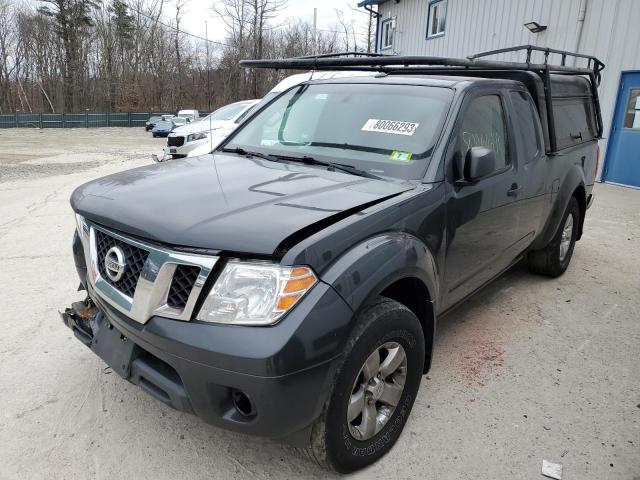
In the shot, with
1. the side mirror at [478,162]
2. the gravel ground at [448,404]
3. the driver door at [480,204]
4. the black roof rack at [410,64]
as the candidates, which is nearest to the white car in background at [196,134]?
the gravel ground at [448,404]

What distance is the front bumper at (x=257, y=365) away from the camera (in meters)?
1.85

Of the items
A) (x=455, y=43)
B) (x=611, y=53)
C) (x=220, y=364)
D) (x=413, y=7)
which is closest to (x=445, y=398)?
(x=220, y=364)

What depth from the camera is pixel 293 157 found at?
3123mm

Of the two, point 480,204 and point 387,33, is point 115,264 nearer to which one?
point 480,204

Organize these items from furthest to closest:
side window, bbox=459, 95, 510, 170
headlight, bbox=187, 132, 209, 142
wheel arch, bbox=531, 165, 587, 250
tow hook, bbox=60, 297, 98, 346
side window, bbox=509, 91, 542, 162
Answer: headlight, bbox=187, 132, 209, 142 < wheel arch, bbox=531, 165, 587, 250 < side window, bbox=509, 91, 542, 162 < side window, bbox=459, 95, 510, 170 < tow hook, bbox=60, 297, 98, 346

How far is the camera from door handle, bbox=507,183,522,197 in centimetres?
347

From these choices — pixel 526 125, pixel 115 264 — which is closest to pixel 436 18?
pixel 526 125

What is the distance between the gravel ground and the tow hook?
1.59ft

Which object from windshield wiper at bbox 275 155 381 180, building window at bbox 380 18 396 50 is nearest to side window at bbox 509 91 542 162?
windshield wiper at bbox 275 155 381 180

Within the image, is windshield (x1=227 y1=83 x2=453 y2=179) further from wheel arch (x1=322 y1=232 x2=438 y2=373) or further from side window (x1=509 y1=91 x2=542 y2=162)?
side window (x1=509 y1=91 x2=542 y2=162)

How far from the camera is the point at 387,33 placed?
1817 cm

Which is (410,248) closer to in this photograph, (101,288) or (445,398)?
(445,398)

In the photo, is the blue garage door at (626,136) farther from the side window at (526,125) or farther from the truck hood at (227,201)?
the truck hood at (227,201)

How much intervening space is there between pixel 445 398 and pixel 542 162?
2100mm
